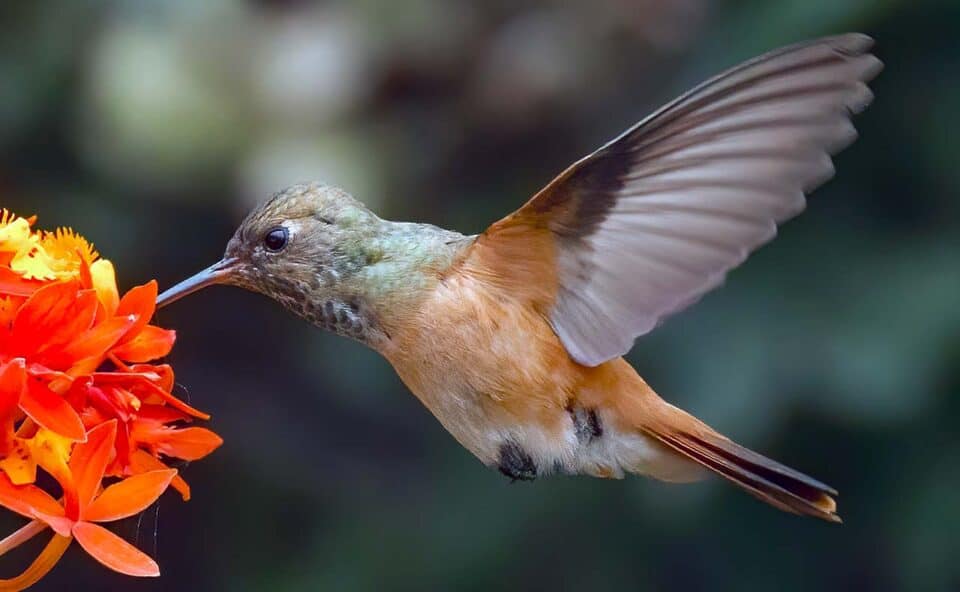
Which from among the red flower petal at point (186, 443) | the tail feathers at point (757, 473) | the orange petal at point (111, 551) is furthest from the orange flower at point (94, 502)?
the tail feathers at point (757, 473)

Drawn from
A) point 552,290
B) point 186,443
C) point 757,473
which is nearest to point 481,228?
point 552,290

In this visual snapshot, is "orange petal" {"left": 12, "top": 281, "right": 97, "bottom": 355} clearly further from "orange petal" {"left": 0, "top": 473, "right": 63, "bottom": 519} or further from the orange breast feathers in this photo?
the orange breast feathers

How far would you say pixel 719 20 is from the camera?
2.54 metres

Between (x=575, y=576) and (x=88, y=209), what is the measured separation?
117cm

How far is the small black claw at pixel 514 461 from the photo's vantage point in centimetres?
169

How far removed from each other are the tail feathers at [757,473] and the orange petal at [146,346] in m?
0.76

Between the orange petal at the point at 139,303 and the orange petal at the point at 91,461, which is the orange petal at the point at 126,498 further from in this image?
the orange petal at the point at 139,303

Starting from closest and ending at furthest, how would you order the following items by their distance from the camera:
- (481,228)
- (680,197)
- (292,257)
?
(680,197) → (292,257) → (481,228)

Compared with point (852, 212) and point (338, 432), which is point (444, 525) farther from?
point (852, 212)

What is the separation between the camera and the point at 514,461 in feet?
5.56

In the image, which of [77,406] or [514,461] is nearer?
[77,406]

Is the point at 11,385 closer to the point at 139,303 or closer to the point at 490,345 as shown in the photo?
the point at 139,303

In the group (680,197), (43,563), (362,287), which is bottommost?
(43,563)

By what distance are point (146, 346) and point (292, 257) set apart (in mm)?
430
